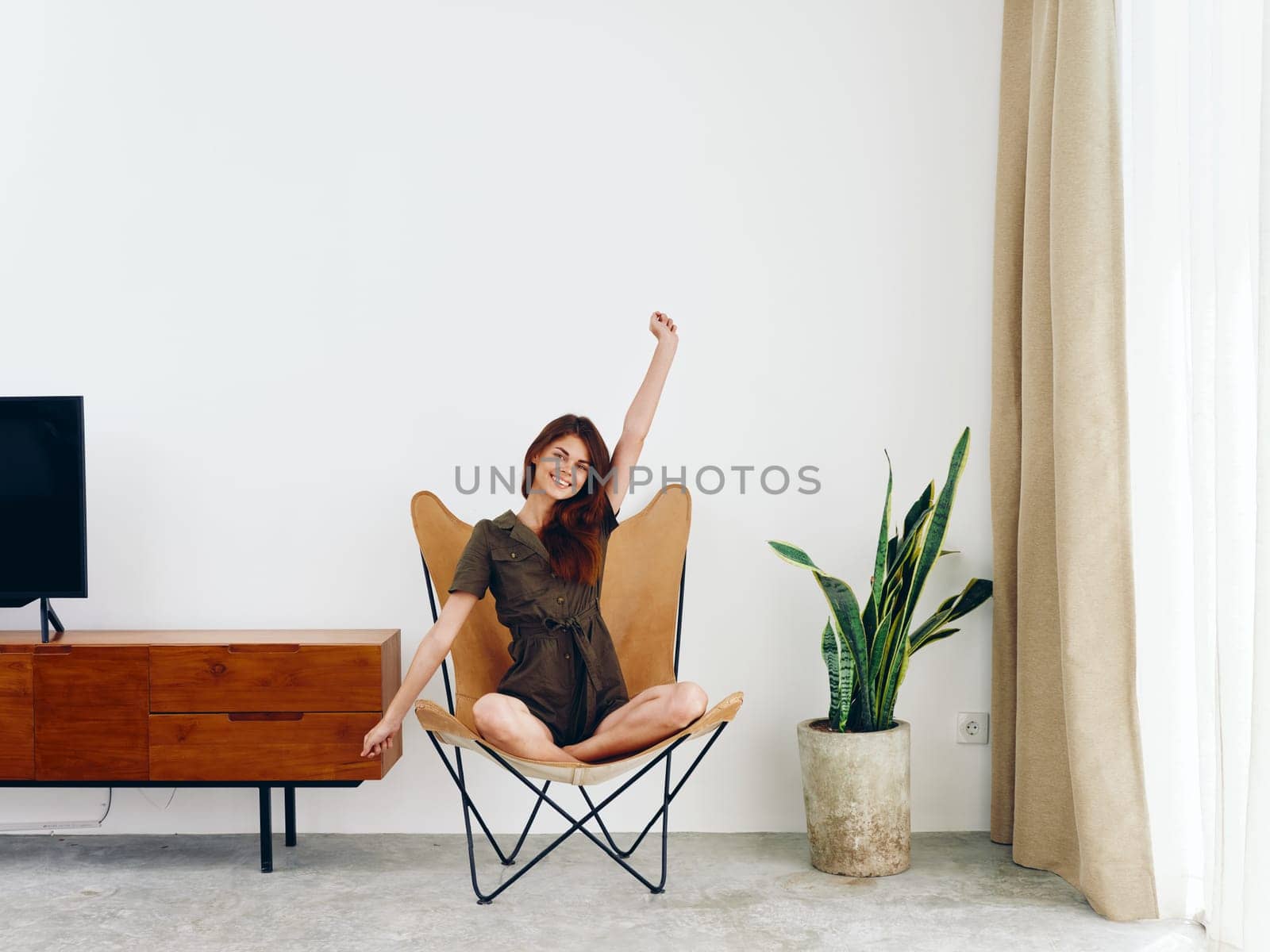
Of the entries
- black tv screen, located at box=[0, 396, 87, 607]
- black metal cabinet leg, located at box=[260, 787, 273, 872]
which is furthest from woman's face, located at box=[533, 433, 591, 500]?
black tv screen, located at box=[0, 396, 87, 607]

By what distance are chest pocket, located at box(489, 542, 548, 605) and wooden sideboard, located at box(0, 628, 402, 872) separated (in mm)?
378

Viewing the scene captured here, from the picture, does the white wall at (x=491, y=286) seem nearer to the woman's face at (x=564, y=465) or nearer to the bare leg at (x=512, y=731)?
the woman's face at (x=564, y=465)

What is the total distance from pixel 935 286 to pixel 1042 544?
0.86 meters

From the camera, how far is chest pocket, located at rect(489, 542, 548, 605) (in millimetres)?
2549

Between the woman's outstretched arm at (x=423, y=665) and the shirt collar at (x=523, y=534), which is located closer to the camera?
the woman's outstretched arm at (x=423, y=665)

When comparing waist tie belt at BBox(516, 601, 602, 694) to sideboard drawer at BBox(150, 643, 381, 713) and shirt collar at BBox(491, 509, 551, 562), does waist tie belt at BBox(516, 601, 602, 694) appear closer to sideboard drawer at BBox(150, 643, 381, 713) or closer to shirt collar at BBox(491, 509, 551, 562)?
shirt collar at BBox(491, 509, 551, 562)

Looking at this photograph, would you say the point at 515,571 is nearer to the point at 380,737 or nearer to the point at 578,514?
the point at 578,514

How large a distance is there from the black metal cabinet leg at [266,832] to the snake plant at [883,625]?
1461 millimetres

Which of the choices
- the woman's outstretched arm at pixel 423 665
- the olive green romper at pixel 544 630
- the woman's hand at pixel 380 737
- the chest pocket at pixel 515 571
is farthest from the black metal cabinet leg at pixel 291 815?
the chest pocket at pixel 515 571

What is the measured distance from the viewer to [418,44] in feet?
9.89

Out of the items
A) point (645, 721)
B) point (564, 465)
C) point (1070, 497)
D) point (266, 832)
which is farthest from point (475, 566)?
point (1070, 497)

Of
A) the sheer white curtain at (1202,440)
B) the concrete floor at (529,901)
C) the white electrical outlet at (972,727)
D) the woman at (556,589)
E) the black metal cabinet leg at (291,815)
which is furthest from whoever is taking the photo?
the white electrical outlet at (972,727)

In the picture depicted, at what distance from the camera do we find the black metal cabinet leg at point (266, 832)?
8.52 ft

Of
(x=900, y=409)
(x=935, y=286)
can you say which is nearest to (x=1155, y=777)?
(x=900, y=409)
